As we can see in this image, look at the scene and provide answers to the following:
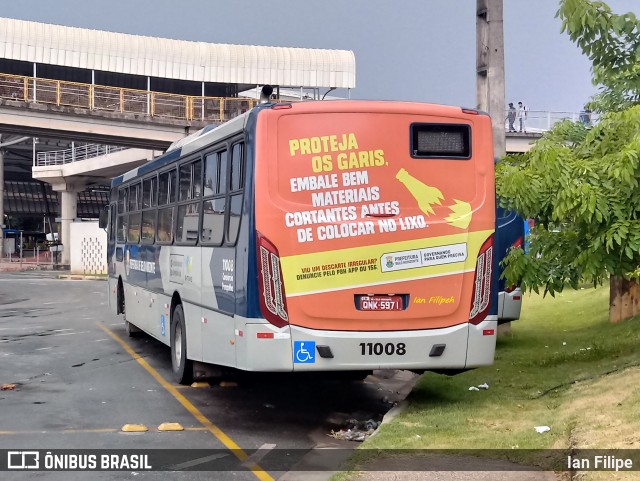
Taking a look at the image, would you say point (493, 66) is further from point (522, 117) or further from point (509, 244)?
point (522, 117)

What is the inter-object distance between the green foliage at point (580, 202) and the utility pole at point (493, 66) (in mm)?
5021

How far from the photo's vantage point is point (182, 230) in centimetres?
1239

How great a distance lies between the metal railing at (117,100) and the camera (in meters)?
41.2

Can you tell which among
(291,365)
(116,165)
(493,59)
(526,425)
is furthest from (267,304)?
(116,165)

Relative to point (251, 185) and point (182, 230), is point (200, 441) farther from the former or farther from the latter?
point (182, 230)

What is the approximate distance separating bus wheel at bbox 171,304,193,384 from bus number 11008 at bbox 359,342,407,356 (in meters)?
3.56

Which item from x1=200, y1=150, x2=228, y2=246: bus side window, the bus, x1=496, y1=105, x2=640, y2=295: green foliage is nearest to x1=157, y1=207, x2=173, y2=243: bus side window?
x1=200, y1=150, x2=228, y2=246: bus side window

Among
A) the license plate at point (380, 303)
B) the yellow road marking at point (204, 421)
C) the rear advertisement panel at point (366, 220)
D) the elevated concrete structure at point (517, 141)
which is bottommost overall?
the yellow road marking at point (204, 421)

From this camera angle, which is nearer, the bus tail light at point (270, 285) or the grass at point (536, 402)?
the grass at point (536, 402)

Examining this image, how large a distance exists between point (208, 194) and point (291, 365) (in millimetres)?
2838

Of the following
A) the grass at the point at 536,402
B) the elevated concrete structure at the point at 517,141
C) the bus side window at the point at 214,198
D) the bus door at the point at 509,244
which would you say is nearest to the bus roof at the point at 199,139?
the bus side window at the point at 214,198

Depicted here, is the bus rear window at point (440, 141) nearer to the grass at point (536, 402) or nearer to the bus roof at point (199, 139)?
the bus roof at point (199, 139)

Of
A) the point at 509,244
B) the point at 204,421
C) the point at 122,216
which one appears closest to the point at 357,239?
the point at 204,421

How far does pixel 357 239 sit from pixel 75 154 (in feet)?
176
